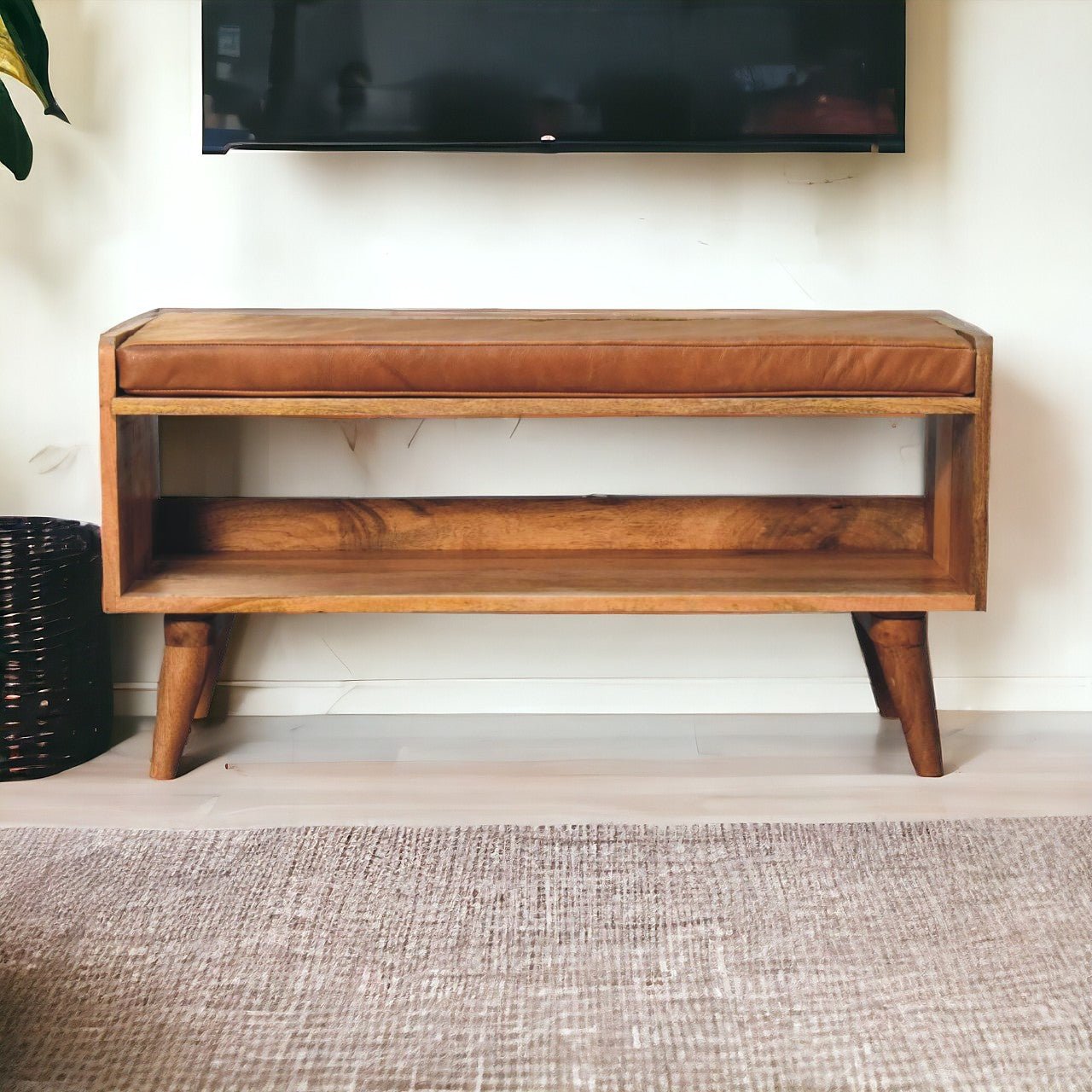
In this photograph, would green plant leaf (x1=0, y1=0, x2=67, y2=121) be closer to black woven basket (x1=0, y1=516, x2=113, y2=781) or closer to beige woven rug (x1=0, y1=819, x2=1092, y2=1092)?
black woven basket (x1=0, y1=516, x2=113, y2=781)

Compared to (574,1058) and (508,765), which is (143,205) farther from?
(574,1058)

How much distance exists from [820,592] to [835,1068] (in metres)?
0.70

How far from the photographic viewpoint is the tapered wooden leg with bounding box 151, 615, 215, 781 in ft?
5.38

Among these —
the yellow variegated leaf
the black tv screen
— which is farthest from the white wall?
the yellow variegated leaf

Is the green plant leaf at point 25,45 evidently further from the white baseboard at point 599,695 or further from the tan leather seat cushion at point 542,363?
the white baseboard at point 599,695

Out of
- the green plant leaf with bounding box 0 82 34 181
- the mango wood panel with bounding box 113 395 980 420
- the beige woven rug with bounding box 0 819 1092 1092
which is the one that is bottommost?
the beige woven rug with bounding box 0 819 1092 1092


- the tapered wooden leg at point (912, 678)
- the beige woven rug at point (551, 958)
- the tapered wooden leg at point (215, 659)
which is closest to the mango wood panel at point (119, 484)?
the tapered wooden leg at point (215, 659)

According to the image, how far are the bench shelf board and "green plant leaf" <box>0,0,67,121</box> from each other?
0.66 m

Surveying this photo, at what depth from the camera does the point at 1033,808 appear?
1562 mm

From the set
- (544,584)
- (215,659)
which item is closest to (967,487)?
(544,584)

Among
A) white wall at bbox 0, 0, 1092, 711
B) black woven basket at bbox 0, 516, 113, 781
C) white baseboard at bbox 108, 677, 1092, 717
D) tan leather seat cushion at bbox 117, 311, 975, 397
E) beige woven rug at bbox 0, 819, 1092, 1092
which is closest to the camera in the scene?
beige woven rug at bbox 0, 819, 1092, 1092

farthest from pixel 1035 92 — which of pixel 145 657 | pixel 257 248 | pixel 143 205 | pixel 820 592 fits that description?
pixel 145 657

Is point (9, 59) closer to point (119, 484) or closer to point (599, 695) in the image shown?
point (119, 484)

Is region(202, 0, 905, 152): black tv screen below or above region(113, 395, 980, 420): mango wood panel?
above
